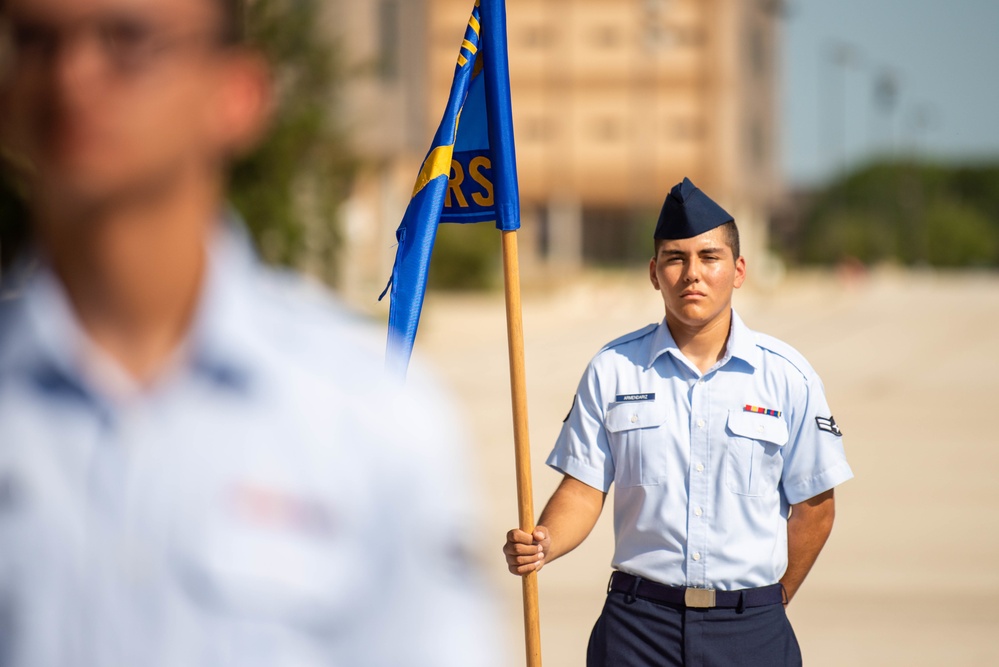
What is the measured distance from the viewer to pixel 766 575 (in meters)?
3.72

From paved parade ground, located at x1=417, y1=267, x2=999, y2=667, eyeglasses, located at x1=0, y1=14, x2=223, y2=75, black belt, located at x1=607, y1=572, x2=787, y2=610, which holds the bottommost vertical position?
paved parade ground, located at x1=417, y1=267, x2=999, y2=667

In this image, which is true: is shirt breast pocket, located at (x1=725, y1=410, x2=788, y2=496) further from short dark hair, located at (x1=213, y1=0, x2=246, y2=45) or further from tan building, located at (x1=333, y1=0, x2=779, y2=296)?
tan building, located at (x1=333, y1=0, x2=779, y2=296)

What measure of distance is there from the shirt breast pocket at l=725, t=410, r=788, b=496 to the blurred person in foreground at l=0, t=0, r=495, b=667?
238cm

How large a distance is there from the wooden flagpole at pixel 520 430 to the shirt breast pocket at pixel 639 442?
0.87 ft

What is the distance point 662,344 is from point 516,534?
0.66 metres

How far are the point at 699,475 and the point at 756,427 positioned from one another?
0.19 meters

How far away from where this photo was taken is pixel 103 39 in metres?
1.29

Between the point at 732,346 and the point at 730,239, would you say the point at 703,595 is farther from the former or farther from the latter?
the point at 730,239

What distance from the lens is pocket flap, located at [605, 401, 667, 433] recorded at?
148 inches

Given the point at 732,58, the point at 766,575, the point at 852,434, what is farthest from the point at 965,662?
the point at 732,58

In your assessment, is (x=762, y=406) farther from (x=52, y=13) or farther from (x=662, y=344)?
(x=52, y=13)

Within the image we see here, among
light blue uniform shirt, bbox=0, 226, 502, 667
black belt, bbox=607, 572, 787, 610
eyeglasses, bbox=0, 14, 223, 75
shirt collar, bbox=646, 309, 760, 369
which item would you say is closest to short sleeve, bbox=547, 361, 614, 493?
shirt collar, bbox=646, 309, 760, 369

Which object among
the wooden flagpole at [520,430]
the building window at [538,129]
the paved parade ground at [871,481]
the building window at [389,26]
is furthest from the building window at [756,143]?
the wooden flagpole at [520,430]

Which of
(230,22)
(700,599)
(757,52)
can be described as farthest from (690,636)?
(757,52)
